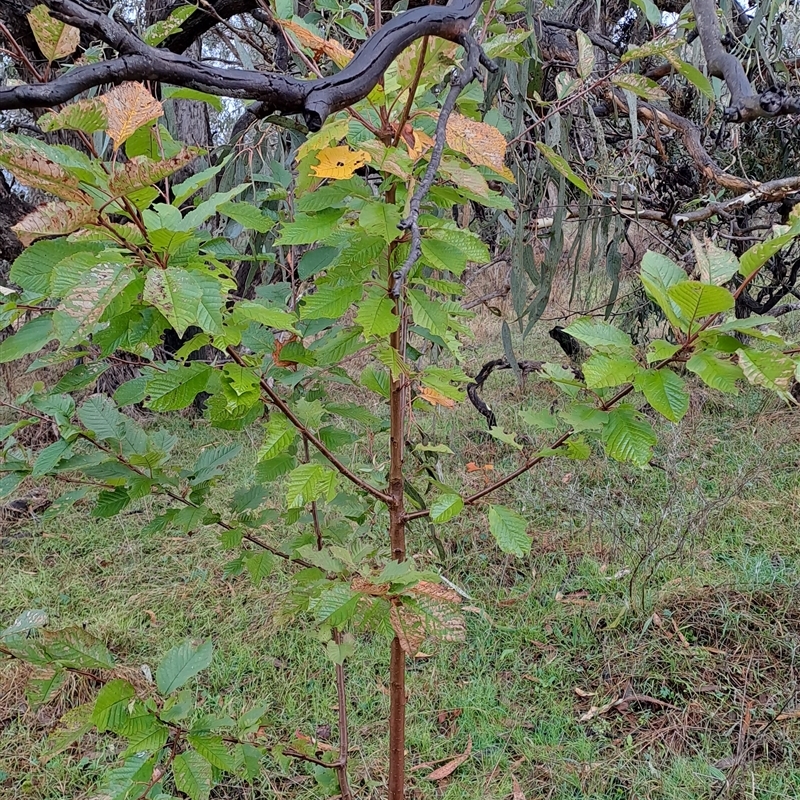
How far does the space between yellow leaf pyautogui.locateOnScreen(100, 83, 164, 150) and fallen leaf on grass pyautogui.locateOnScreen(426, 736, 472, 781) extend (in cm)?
140

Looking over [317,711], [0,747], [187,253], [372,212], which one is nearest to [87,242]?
[187,253]

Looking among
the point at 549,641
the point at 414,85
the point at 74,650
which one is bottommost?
the point at 549,641

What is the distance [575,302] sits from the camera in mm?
3908

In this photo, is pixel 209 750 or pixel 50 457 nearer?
pixel 209 750

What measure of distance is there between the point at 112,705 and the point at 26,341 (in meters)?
0.34

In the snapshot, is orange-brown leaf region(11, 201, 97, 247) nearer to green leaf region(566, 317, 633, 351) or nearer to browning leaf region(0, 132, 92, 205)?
browning leaf region(0, 132, 92, 205)

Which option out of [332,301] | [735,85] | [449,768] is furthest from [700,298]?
[449,768]

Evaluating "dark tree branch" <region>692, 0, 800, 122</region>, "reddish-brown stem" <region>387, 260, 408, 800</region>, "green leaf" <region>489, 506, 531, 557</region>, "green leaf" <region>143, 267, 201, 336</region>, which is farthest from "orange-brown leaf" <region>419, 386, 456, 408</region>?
"dark tree branch" <region>692, 0, 800, 122</region>

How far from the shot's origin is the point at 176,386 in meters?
0.56

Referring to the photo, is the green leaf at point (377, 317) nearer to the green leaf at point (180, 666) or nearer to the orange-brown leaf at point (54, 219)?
the orange-brown leaf at point (54, 219)

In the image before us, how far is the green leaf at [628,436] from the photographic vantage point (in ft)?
1.78

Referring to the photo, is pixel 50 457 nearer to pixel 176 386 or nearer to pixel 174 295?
pixel 176 386

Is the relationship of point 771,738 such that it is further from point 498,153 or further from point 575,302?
point 575,302

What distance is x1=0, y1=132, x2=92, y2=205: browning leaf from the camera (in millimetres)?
311
